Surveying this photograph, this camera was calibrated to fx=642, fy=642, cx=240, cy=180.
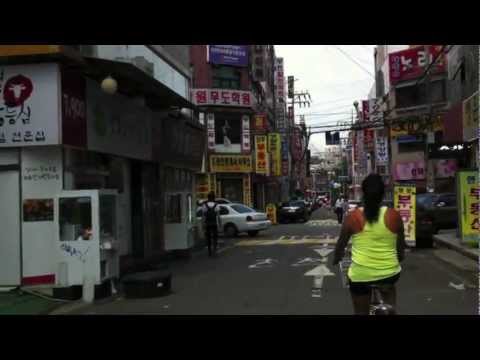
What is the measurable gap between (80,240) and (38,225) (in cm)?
93

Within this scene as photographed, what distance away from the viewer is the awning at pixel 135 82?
41.1 ft

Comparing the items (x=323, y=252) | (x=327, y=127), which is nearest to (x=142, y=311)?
(x=323, y=252)

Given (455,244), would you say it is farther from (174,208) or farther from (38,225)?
(38,225)

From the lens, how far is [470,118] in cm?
1784

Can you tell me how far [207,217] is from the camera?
18.7 m

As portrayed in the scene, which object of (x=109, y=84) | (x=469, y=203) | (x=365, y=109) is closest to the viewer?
(x=109, y=84)

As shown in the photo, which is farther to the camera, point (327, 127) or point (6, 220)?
point (327, 127)

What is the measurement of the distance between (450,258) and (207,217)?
683 centimetres

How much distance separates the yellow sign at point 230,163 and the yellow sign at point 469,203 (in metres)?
29.6

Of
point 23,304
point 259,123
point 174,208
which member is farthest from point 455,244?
point 259,123

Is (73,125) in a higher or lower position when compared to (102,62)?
lower

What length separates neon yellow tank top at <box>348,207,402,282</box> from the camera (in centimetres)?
536

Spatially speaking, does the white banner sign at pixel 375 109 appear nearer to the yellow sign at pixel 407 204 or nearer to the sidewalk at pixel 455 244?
the sidewalk at pixel 455 244

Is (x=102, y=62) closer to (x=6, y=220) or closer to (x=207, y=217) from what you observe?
(x=6, y=220)
